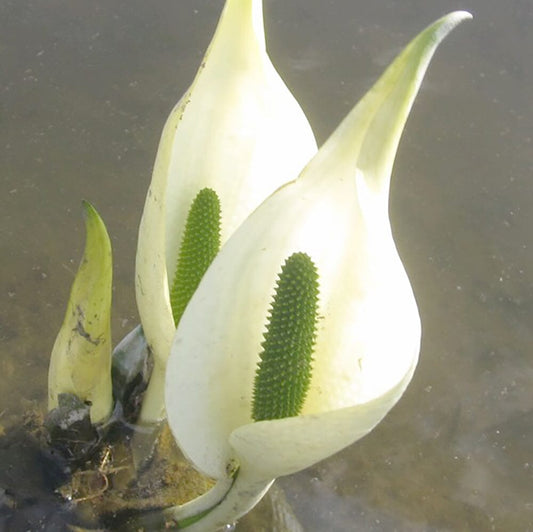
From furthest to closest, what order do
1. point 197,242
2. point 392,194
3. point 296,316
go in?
Answer: point 392,194 < point 197,242 < point 296,316

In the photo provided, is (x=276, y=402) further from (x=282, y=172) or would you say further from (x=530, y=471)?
(x=530, y=471)

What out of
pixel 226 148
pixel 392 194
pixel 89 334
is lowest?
pixel 392 194

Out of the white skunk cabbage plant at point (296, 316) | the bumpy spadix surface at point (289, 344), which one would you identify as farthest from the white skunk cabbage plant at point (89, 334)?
the bumpy spadix surface at point (289, 344)

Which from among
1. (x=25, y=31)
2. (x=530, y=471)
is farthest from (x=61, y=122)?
(x=530, y=471)

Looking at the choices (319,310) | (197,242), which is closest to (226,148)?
(197,242)

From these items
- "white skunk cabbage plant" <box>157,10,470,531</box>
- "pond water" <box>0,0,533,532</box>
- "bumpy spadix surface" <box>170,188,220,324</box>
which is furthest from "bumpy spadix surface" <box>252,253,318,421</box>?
"pond water" <box>0,0,533,532</box>

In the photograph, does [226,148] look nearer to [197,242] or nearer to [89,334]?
[197,242]

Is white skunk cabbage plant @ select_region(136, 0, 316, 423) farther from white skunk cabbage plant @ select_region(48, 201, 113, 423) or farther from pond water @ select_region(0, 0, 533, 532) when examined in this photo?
pond water @ select_region(0, 0, 533, 532)
